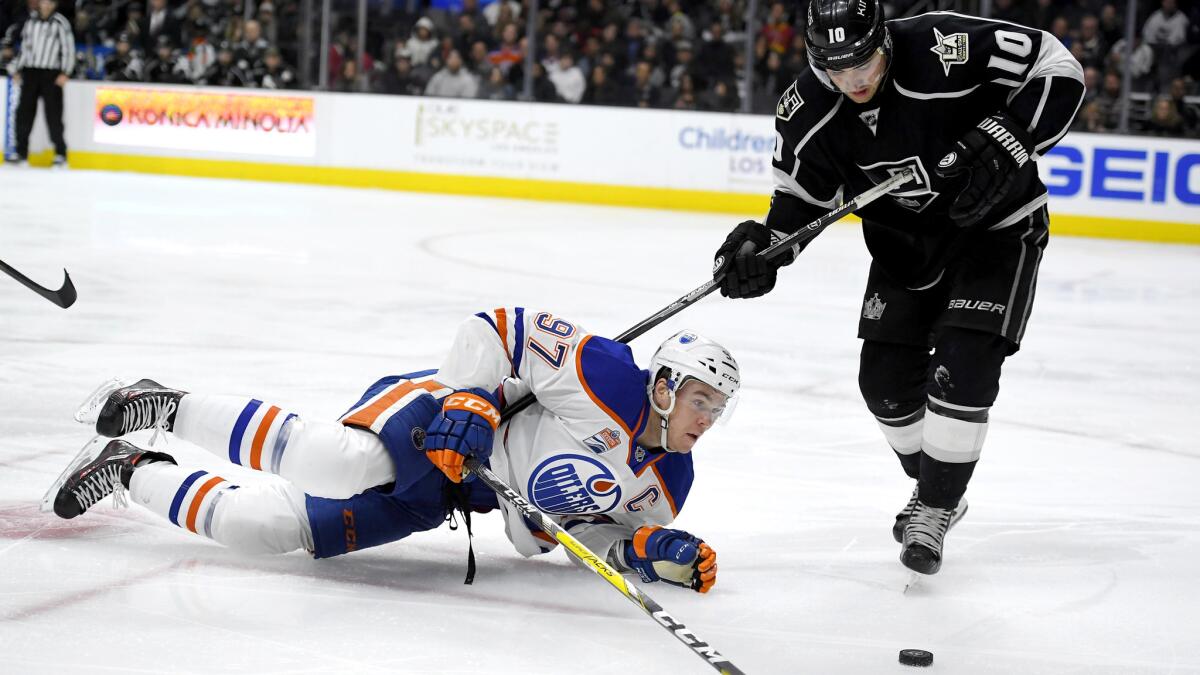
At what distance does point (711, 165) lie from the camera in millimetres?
11523

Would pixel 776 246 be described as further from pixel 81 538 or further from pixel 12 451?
pixel 12 451

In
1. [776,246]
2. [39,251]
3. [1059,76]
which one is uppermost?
[1059,76]

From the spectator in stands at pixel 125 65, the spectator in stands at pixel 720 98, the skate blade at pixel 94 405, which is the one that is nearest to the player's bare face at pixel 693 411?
the skate blade at pixel 94 405

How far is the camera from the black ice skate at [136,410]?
9.00 feet

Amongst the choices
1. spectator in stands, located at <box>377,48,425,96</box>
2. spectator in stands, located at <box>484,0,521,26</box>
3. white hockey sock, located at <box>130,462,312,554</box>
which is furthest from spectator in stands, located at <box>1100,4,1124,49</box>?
white hockey sock, located at <box>130,462,312,554</box>

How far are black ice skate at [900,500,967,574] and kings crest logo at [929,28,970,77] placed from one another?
89 cm

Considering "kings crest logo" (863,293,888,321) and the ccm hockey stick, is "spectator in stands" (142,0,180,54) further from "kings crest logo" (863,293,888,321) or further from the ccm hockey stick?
"kings crest logo" (863,293,888,321)

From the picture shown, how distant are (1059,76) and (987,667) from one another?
1214mm

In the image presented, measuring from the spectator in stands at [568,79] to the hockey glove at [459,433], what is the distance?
9357 millimetres

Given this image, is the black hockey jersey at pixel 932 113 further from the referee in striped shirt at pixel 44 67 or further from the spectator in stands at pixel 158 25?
the spectator in stands at pixel 158 25

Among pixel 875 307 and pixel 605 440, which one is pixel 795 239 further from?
pixel 605 440

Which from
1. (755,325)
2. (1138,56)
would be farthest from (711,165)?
(755,325)

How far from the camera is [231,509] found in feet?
9.23

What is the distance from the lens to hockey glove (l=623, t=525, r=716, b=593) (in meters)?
2.65
